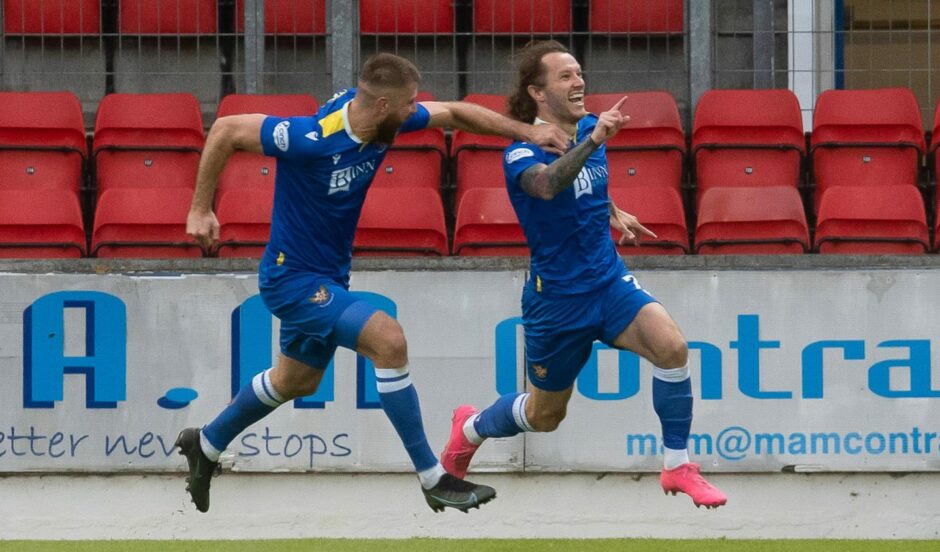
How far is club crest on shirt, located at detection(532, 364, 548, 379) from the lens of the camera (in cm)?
725

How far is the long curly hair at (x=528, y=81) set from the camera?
7.15 meters

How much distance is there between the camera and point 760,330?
8891 mm

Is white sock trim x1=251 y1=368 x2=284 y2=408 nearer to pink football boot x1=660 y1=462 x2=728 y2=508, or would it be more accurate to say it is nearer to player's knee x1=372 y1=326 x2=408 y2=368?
player's knee x1=372 y1=326 x2=408 y2=368

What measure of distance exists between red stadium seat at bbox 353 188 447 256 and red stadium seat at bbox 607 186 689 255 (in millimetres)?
1071

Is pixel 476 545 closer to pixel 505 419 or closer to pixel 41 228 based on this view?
pixel 505 419

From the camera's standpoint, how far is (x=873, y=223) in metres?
9.41

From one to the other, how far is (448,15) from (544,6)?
0.73m

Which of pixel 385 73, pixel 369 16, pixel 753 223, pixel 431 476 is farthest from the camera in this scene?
pixel 369 16

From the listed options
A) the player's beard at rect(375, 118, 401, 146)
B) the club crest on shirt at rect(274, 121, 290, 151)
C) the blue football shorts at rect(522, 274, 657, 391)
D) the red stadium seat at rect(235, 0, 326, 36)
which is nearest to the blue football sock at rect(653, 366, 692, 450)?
the blue football shorts at rect(522, 274, 657, 391)

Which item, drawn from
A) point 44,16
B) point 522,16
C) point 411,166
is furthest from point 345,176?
point 44,16

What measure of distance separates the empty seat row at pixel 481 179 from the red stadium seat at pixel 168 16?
1450mm

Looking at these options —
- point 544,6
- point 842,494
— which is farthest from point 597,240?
point 544,6

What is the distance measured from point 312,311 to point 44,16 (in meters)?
5.75

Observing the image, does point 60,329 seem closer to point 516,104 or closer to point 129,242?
point 129,242
